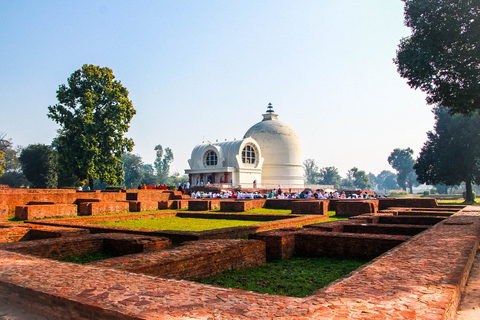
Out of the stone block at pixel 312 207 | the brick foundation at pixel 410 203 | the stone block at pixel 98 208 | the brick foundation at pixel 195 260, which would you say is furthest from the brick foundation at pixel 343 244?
the brick foundation at pixel 410 203

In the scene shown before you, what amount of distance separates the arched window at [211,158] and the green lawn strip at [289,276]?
30.7 metres

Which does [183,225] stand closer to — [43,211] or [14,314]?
[43,211]

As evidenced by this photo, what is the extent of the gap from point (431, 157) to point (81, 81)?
84.4 feet

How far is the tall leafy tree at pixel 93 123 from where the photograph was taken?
22547 millimetres

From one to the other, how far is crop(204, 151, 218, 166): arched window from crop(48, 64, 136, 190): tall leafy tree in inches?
516

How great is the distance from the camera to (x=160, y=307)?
263 centimetres

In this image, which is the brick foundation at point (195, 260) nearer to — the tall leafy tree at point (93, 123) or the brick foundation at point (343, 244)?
the brick foundation at point (343, 244)

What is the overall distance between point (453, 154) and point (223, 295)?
1208 inches

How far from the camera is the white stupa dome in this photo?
132ft

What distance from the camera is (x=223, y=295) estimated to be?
294 centimetres

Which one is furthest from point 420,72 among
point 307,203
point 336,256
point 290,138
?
point 290,138

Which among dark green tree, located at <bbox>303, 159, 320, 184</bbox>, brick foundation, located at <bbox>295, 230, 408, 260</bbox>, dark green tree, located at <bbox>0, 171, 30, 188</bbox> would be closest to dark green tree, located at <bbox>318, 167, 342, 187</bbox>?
dark green tree, located at <bbox>303, 159, 320, 184</bbox>

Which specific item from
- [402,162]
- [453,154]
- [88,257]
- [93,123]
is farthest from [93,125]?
[402,162]

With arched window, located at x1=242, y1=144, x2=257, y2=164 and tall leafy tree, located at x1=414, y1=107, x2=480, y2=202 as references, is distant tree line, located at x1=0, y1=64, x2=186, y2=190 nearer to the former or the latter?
arched window, located at x1=242, y1=144, x2=257, y2=164
